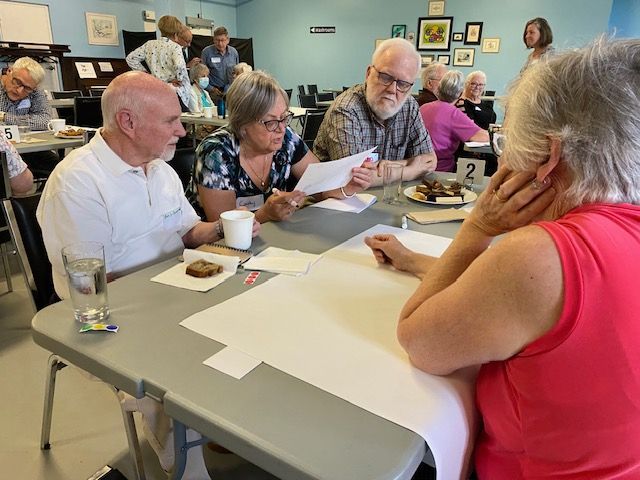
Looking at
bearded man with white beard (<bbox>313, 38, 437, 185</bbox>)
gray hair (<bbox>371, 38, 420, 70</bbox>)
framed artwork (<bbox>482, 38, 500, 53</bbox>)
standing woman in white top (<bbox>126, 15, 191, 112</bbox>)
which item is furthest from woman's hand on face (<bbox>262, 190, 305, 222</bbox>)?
framed artwork (<bbox>482, 38, 500, 53</bbox>)

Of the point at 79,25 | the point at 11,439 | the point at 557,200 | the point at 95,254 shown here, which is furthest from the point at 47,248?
the point at 79,25

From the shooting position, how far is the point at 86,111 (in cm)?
444

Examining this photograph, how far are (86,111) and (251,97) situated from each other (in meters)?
3.30

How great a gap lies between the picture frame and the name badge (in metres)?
8.47

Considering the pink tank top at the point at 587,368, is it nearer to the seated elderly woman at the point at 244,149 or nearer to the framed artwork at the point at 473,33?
the seated elderly woman at the point at 244,149

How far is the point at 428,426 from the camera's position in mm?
681

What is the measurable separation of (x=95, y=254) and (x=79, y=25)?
9.16 m

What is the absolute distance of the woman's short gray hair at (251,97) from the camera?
71.2 inches

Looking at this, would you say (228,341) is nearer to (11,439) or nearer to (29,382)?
(11,439)

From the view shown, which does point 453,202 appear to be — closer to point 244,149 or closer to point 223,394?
point 244,149

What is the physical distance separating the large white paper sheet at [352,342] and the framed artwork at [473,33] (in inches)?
331

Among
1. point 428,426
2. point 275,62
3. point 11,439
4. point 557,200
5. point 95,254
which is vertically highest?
point 275,62

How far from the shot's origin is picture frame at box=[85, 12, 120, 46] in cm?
861

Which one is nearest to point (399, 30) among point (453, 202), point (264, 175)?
point (264, 175)
